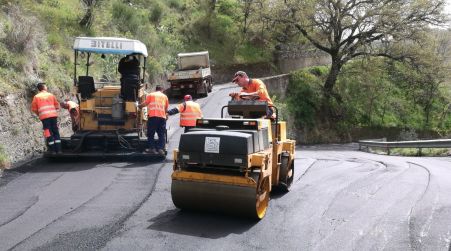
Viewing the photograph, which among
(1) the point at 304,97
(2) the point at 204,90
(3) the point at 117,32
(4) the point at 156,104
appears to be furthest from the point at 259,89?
(1) the point at 304,97

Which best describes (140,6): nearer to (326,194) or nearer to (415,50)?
(415,50)

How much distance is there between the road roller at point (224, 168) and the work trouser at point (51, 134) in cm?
524

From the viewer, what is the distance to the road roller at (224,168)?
6465 millimetres

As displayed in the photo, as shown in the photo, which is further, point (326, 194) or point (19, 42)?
point (19, 42)

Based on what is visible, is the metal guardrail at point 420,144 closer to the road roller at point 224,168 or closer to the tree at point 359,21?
the tree at point 359,21

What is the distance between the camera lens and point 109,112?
12.2 m

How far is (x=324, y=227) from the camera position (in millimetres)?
6562

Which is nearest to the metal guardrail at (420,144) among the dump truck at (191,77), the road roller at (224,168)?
the dump truck at (191,77)

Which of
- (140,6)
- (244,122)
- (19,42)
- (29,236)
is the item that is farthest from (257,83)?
(140,6)

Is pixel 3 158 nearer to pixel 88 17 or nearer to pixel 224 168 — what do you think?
pixel 224 168

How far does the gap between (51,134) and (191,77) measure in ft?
49.1

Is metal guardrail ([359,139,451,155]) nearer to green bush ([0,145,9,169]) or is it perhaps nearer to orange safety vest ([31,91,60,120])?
orange safety vest ([31,91,60,120])

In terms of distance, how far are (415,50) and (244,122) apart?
27.2 m

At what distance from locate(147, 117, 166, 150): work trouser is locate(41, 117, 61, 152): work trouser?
2.16 metres
